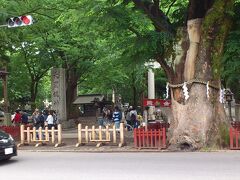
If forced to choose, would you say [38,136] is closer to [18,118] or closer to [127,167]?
[18,118]

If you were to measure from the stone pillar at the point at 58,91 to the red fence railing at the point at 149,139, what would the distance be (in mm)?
16188

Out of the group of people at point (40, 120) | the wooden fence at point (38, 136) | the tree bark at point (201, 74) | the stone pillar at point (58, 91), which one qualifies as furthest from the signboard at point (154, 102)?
the stone pillar at point (58, 91)

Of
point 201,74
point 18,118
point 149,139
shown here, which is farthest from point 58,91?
point 201,74

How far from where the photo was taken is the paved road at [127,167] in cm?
995

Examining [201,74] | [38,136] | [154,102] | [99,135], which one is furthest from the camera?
[154,102]

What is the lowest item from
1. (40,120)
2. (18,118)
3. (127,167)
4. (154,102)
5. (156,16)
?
(127,167)

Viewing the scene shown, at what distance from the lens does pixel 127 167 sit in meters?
11.4

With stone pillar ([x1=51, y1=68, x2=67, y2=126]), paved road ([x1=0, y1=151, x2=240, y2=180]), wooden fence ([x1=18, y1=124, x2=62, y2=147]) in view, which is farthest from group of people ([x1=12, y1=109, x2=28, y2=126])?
paved road ([x1=0, y1=151, x2=240, y2=180])

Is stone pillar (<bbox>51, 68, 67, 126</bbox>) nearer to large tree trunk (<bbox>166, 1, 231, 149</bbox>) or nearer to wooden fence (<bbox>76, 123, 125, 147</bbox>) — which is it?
wooden fence (<bbox>76, 123, 125, 147</bbox>)

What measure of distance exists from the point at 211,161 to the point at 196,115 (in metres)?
3.76

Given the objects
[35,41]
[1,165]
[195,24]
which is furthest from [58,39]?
[1,165]

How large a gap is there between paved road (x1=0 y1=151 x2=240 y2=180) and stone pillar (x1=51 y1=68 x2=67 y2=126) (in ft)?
56.3

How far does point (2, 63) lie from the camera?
89.7 feet

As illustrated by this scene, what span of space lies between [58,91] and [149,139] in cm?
1668
